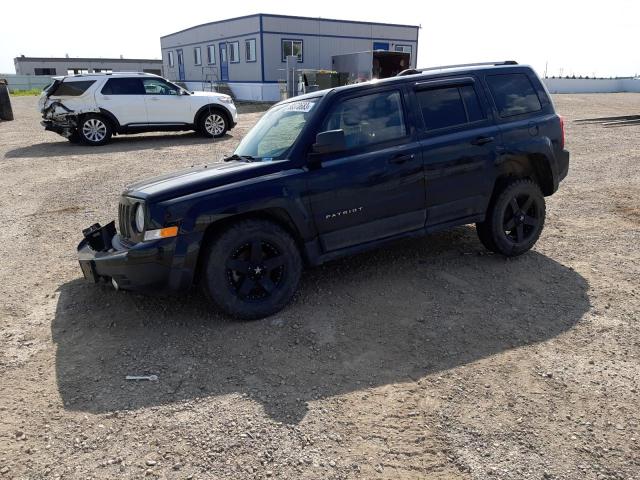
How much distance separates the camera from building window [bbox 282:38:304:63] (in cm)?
3120

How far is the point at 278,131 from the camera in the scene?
474 centimetres

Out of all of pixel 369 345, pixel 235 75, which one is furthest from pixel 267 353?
pixel 235 75

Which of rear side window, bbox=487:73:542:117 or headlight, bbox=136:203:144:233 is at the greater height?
rear side window, bbox=487:73:542:117

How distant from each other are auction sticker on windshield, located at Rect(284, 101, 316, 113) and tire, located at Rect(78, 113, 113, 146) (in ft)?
35.5

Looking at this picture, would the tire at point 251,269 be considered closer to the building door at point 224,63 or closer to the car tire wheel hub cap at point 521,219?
the car tire wheel hub cap at point 521,219

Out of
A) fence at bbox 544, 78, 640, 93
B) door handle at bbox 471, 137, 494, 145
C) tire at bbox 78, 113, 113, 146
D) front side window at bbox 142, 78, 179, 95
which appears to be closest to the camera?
door handle at bbox 471, 137, 494, 145

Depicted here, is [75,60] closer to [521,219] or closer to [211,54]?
[211,54]

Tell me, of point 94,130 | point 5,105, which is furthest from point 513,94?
point 5,105

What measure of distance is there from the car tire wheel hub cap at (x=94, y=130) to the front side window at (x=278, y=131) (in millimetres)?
10506

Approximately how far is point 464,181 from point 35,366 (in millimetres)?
3915

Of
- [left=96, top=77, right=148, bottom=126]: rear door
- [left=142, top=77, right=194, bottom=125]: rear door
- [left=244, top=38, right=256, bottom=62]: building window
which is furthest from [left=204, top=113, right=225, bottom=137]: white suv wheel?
[left=244, top=38, right=256, bottom=62]: building window

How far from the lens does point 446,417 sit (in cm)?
303

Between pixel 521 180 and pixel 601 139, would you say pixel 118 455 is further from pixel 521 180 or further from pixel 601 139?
pixel 601 139

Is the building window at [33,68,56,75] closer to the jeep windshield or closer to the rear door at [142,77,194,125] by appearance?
the rear door at [142,77,194,125]
